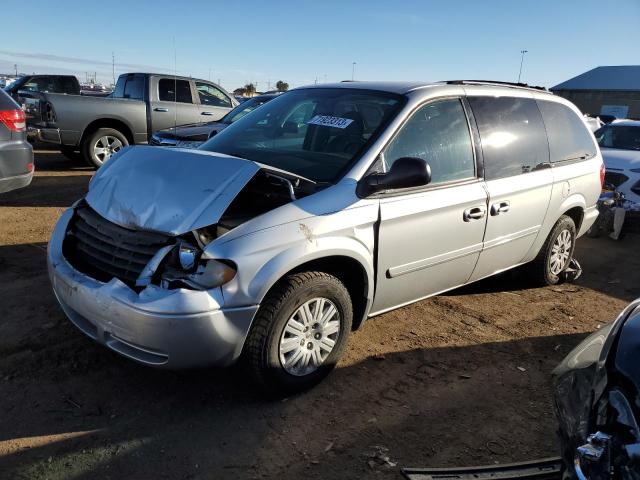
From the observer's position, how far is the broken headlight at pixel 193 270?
2725 millimetres

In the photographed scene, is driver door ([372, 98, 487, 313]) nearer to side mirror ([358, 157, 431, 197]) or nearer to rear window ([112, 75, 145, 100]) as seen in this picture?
side mirror ([358, 157, 431, 197])

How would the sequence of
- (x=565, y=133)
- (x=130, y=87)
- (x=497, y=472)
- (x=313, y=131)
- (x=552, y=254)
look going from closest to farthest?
1. (x=497, y=472)
2. (x=313, y=131)
3. (x=565, y=133)
4. (x=552, y=254)
5. (x=130, y=87)

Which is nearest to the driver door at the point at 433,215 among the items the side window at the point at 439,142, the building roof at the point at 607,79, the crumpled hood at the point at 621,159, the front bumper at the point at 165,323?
the side window at the point at 439,142

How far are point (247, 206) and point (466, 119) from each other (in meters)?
1.86

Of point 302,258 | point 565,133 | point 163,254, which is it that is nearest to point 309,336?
point 302,258

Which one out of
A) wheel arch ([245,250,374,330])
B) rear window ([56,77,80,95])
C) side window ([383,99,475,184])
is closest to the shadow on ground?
wheel arch ([245,250,374,330])

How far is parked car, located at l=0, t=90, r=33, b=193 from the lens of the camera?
5.60 metres

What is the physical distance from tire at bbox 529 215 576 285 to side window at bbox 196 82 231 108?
Result: 837 cm

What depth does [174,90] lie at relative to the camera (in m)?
11.0

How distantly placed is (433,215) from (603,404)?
1.97m

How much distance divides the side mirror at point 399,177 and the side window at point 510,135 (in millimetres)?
1022

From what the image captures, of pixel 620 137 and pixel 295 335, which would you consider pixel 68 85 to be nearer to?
pixel 620 137

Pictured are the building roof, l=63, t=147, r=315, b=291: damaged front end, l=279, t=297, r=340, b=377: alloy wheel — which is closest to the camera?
l=63, t=147, r=315, b=291: damaged front end

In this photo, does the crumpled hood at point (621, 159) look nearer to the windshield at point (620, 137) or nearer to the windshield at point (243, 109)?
the windshield at point (620, 137)
